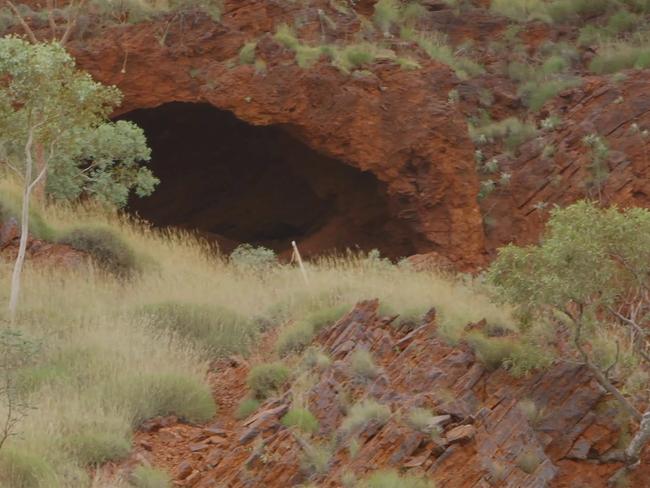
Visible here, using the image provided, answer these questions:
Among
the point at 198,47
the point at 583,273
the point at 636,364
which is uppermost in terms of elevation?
the point at 198,47

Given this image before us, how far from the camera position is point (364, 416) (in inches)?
491

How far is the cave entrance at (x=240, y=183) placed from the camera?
24.1 meters

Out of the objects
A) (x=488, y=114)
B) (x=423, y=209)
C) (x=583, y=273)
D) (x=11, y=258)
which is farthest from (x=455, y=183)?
(x=583, y=273)

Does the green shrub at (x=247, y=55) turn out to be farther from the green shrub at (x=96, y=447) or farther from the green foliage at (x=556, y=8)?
the green shrub at (x=96, y=447)

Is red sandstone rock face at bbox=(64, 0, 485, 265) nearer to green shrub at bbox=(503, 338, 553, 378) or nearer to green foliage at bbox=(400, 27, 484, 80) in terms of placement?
green foliage at bbox=(400, 27, 484, 80)

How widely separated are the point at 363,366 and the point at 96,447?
2.81 metres

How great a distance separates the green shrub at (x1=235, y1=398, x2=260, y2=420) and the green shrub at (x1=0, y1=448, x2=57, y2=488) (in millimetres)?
2421

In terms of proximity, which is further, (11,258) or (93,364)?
(11,258)

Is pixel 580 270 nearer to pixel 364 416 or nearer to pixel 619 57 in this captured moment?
pixel 364 416

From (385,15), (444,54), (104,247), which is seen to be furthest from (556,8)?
(104,247)

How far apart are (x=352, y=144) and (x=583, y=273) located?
944 centimetres

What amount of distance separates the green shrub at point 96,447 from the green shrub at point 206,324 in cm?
324

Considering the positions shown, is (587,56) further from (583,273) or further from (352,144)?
(583,273)

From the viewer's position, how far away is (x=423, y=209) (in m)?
22.6
